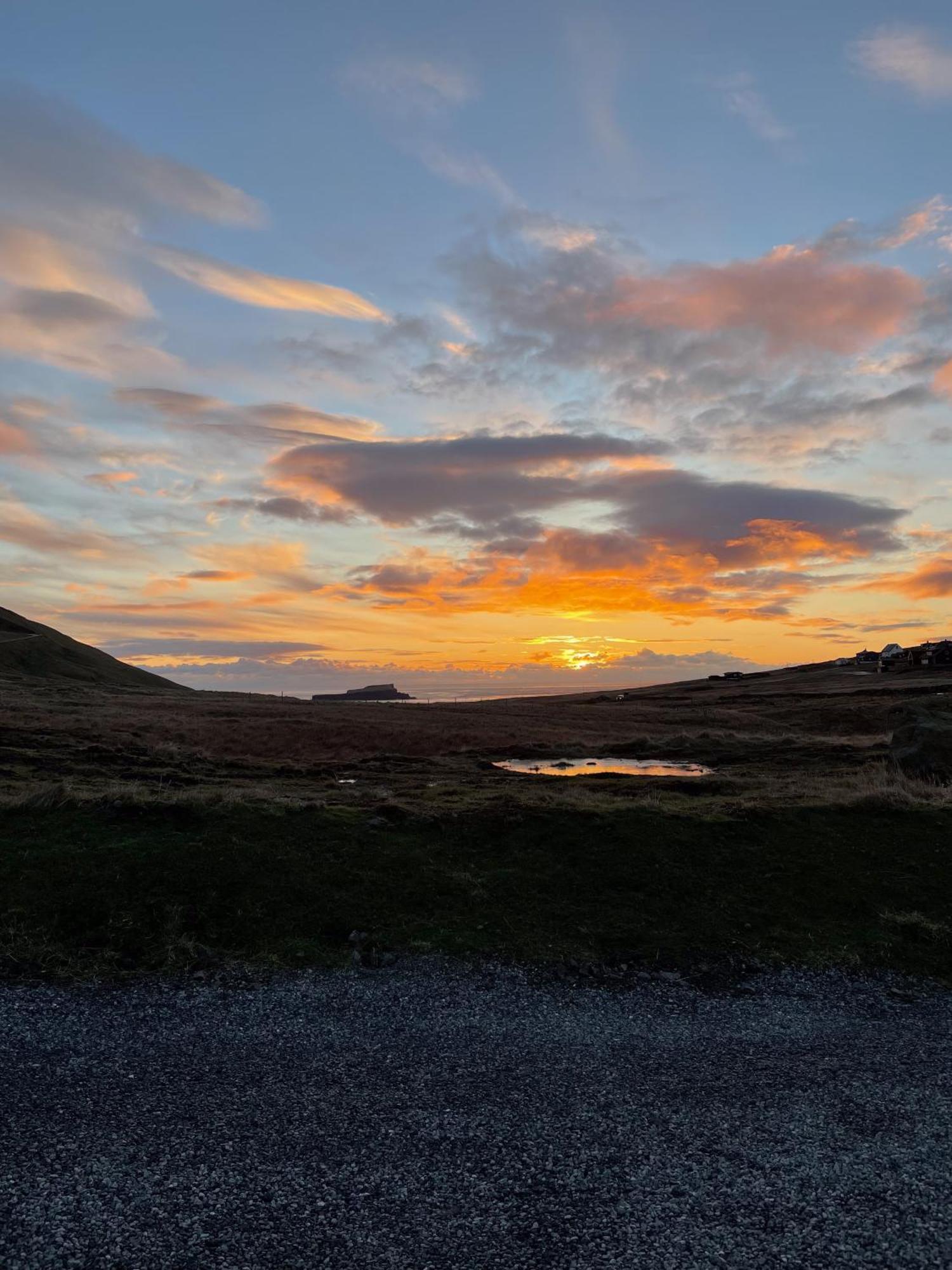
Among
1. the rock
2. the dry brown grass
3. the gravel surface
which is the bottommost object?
the gravel surface

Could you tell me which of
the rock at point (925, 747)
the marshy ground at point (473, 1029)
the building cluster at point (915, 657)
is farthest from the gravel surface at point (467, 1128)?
the building cluster at point (915, 657)

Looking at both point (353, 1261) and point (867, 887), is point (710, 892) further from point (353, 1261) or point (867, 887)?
point (353, 1261)

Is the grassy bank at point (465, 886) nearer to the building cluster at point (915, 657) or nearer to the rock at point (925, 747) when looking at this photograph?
the rock at point (925, 747)

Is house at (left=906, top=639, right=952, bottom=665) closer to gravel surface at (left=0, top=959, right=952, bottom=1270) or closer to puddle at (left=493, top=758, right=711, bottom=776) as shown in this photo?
puddle at (left=493, top=758, right=711, bottom=776)

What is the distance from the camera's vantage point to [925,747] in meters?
36.8

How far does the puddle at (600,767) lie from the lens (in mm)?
47344

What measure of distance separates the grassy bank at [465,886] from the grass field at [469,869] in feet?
0.21

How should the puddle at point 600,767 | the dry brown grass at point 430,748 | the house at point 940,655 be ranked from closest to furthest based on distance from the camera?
the dry brown grass at point 430,748 → the puddle at point 600,767 → the house at point 940,655

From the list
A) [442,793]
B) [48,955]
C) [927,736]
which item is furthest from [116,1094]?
[927,736]

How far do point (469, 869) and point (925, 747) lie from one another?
87.5ft

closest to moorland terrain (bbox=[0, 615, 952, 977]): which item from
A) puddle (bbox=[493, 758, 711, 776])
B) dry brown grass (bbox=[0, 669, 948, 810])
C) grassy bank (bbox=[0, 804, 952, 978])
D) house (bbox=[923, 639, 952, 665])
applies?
grassy bank (bbox=[0, 804, 952, 978])

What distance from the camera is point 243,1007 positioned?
46.6 feet

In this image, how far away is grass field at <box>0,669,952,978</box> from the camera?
1733 cm

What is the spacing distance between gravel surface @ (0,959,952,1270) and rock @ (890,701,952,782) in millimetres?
23248
